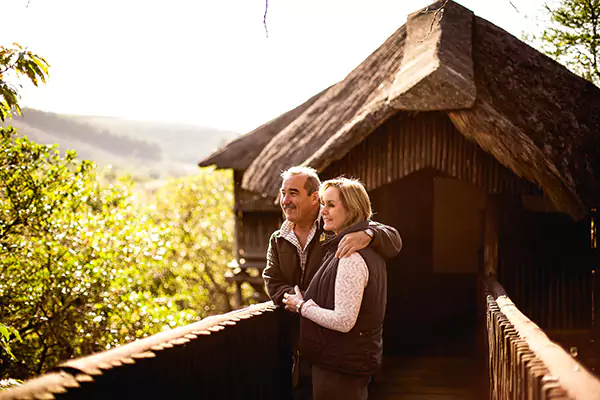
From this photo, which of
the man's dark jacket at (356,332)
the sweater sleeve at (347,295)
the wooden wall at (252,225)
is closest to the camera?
the sweater sleeve at (347,295)

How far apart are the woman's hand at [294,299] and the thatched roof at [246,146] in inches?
533

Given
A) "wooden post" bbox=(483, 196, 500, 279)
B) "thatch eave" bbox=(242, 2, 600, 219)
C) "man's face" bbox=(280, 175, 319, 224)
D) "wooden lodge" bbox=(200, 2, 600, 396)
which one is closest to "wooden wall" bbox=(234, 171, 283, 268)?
"wooden lodge" bbox=(200, 2, 600, 396)

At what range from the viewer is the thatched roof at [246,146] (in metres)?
17.9

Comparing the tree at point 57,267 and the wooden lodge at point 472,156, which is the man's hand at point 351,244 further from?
the tree at point 57,267

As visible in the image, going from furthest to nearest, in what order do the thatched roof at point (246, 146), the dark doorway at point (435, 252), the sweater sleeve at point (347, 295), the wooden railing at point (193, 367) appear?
the thatched roof at point (246, 146)
the dark doorway at point (435, 252)
the sweater sleeve at point (347, 295)
the wooden railing at point (193, 367)

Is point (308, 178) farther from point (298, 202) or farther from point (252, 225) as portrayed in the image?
point (252, 225)

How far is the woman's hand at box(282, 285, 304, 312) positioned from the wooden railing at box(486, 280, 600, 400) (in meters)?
1.17

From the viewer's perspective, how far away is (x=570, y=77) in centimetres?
937

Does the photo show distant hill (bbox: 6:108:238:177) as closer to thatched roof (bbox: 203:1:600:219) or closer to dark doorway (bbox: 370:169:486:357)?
dark doorway (bbox: 370:169:486:357)

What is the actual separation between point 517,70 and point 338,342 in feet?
19.8

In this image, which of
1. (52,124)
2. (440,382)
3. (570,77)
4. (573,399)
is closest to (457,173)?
(440,382)

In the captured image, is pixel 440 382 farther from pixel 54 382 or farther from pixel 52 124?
pixel 52 124

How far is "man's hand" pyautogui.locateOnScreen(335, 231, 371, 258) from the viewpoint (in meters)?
3.90

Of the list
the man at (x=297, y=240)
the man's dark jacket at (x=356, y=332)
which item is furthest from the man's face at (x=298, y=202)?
the man's dark jacket at (x=356, y=332)
